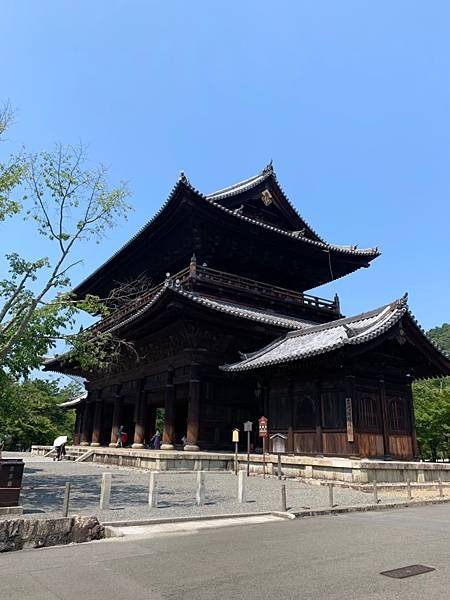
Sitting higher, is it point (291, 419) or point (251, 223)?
point (251, 223)

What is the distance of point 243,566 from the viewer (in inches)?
250

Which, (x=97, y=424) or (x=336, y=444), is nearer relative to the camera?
(x=336, y=444)

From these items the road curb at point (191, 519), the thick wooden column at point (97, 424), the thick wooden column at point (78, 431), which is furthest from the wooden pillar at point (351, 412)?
the thick wooden column at point (78, 431)

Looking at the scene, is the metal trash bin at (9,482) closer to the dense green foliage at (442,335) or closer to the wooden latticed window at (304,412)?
the wooden latticed window at (304,412)

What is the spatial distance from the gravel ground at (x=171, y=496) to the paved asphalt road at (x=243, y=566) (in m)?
2.16

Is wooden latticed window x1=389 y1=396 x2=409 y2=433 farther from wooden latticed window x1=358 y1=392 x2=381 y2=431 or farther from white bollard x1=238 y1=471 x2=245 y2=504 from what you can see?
white bollard x1=238 y1=471 x2=245 y2=504

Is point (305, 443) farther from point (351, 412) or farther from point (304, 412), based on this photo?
point (351, 412)

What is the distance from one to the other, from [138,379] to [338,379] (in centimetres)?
1360

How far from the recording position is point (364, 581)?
5625mm

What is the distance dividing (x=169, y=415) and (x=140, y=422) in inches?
152

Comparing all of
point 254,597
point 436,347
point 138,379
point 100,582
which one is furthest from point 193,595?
point 138,379

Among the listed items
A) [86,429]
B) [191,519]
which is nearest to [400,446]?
[191,519]

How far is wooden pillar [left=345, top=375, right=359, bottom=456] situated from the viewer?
1606 centimetres

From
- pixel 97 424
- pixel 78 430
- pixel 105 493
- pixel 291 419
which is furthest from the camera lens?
pixel 78 430
